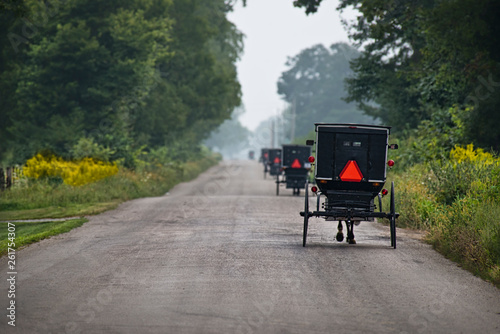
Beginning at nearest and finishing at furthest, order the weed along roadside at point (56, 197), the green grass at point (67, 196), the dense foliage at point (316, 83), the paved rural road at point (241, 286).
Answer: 1. the paved rural road at point (241, 286)
2. the weed along roadside at point (56, 197)
3. the green grass at point (67, 196)
4. the dense foliage at point (316, 83)

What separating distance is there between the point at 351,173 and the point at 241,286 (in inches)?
173

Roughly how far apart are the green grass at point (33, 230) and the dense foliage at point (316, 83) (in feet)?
317

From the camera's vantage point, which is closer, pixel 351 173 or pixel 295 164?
pixel 351 173

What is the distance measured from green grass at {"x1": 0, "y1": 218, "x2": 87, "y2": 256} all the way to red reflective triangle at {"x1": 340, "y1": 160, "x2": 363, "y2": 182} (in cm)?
656

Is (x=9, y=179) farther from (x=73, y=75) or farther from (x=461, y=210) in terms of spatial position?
(x=461, y=210)

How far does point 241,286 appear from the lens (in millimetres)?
8656

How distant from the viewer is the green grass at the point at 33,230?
1291 centimetres

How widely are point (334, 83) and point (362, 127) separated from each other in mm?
104200

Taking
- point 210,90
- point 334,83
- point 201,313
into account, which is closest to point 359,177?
point 201,313

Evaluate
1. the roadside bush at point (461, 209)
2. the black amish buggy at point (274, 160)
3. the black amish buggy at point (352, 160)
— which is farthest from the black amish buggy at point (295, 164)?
the black amish buggy at point (352, 160)

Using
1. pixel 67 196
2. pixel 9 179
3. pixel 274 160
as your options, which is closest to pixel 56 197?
pixel 67 196

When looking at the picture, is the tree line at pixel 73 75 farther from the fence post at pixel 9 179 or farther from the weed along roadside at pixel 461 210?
the weed along roadside at pixel 461 210

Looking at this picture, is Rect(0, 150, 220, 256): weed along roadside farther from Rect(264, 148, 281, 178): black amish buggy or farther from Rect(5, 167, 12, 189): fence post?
Rect(264, 148, 281, 178): black amish buggy

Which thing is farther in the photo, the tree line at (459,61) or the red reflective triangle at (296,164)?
the red reflective triangle at (296,164)
